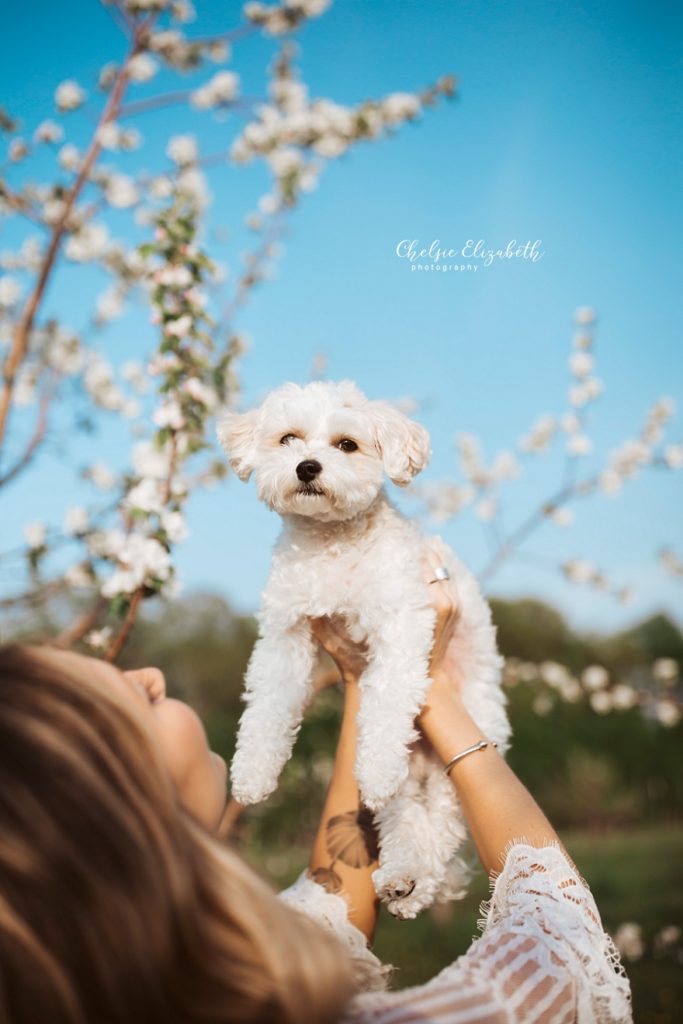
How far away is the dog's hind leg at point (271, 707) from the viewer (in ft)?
7.06

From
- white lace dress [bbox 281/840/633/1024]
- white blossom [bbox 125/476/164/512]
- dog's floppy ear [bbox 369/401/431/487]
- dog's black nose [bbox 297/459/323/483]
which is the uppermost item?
dog's floppy ear [bbox 369/401/431/487]

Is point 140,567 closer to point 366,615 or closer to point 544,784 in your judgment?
point 366,615

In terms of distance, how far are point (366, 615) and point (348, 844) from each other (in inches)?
25.6

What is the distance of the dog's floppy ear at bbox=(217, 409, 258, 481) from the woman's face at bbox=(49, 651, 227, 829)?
1.05 m

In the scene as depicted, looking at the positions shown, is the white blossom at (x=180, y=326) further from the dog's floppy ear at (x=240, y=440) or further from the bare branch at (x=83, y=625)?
the bare branch at (x=83, y=625)

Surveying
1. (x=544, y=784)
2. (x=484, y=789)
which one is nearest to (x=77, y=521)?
(x=484, y=789)

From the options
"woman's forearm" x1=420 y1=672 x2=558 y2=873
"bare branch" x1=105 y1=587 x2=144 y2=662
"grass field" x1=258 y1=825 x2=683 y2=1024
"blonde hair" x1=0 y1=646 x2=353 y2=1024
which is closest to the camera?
"blonde hair" x1=0 y1=646 x2=353 y2=1024

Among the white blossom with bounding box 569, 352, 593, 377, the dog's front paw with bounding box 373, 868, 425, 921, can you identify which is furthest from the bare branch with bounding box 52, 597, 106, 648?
the white blossom with bounding box 569, 352, 593, 377

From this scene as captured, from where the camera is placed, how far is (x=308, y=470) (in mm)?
2213

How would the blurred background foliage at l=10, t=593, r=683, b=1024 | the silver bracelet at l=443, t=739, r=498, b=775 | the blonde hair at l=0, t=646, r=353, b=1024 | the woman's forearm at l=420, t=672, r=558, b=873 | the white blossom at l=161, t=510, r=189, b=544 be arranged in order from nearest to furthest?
the blonde hair at l=0, t=646, r=353, b=1024 → the woman's forearm at l=420, t=672, r=558, b=873 → the silver bracelet at l=443, t=739, r=498, b=775 → the white blossom at l=161, t=510, r=189, b=544 → the blurred background foliage at l=10, t=593, r=683, b=1024

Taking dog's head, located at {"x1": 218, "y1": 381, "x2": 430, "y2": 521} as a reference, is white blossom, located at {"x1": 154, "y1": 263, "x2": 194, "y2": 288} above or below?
above

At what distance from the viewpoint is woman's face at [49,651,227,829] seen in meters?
1.18

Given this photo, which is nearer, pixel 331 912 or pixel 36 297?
pixel 331 912

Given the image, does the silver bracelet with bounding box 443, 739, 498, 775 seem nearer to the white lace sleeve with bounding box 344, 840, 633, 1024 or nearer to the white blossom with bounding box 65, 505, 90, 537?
the white lace sleeve with bounding box 344, 840, 633, 1024
